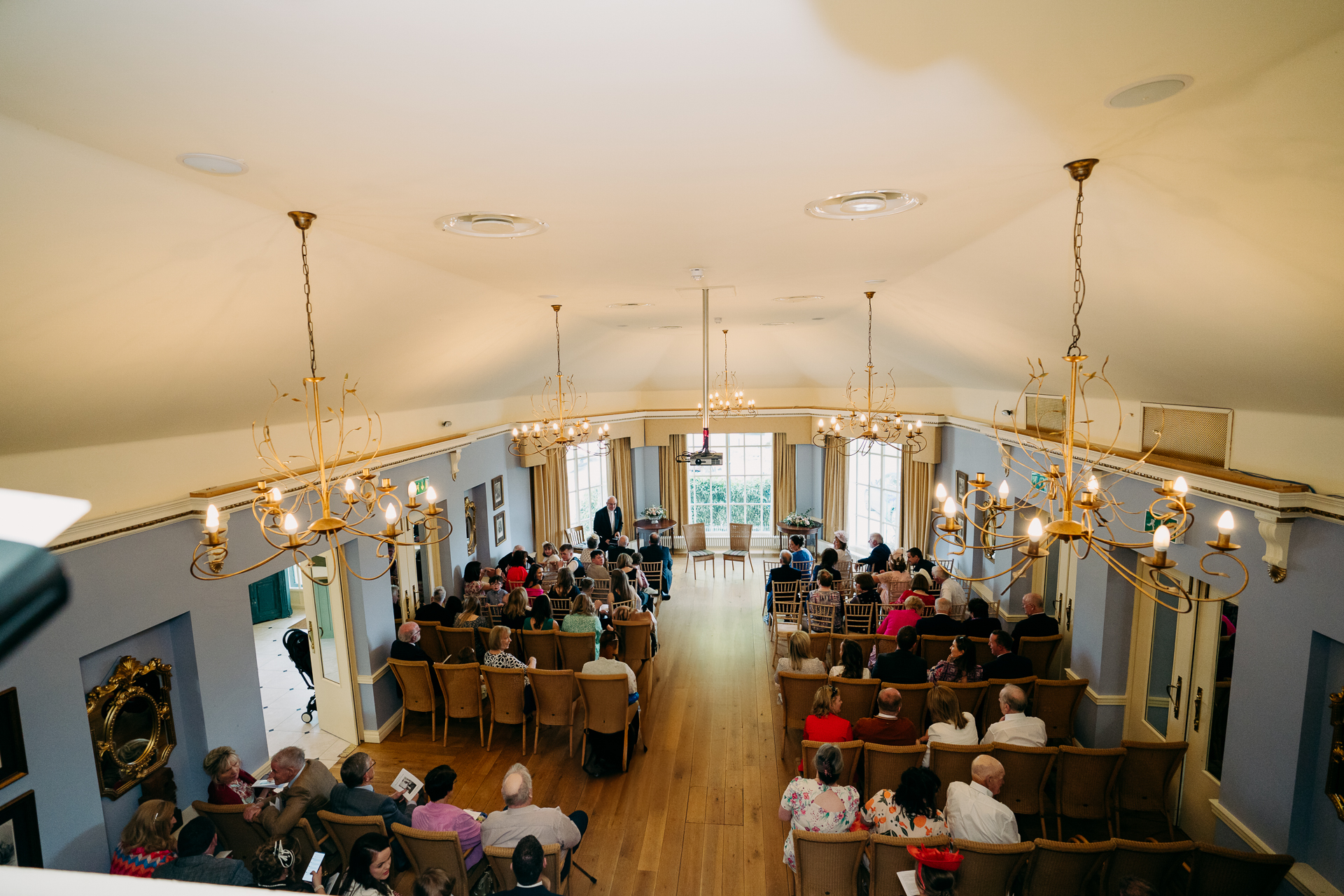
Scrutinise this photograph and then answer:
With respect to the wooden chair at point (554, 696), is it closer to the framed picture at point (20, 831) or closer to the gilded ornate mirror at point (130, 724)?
the gilded ornate mirror at point (130, 724)

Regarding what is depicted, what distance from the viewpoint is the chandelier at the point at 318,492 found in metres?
3.03

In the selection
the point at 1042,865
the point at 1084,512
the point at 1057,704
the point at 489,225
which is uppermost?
the point at 489,225

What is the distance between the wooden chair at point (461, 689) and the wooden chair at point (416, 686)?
0.14 metres

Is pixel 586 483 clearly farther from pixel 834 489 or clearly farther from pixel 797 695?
pixel 797 695

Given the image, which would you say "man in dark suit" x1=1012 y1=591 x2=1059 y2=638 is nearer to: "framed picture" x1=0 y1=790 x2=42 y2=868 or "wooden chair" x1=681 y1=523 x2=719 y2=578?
"wooden chair" x1=681 y1=523 x2=719 y2=578

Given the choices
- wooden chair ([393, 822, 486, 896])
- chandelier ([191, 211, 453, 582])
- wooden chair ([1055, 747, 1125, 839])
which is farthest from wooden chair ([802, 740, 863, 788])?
chandelier ([191, 211, 453, 582])

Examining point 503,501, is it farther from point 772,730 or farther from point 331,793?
point 331,793

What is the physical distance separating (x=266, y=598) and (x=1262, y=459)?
1233 centimetres

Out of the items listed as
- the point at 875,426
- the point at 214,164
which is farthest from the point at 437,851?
the point at 875,426

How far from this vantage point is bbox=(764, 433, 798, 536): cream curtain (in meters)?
13.6

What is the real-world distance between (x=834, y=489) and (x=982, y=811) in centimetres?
934

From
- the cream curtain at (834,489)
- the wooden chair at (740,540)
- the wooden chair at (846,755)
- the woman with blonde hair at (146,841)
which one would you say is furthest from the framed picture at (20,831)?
the cream curtain at (834,489)

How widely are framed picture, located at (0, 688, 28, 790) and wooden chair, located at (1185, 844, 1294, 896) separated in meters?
6.15

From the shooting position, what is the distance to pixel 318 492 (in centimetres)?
597
